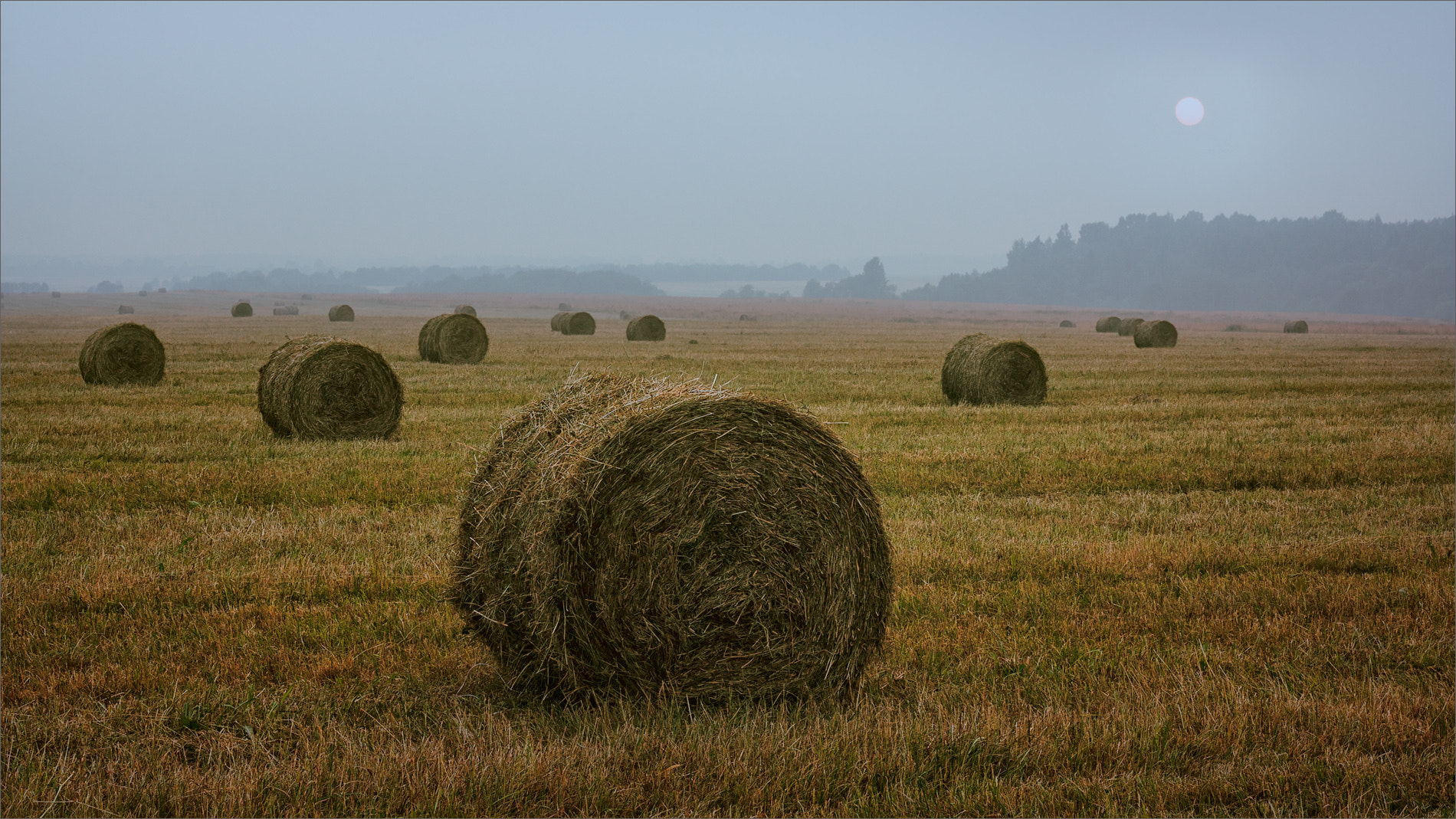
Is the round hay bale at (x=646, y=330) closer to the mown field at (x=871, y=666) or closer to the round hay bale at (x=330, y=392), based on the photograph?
the round hay bale at (x=330, y=392)

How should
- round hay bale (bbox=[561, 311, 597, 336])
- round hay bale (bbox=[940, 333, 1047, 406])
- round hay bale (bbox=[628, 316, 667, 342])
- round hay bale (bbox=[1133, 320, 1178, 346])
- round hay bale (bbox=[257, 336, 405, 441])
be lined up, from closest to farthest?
round hay bale (bbox=[257, 336, 405, 441]), round hay bale (bbox=[940, 333, 1047, 406]), round hay bale (bbox=[628, 316, 667, 342]), round hay bale (bbox=[1133, 320, 1178, 346]), round hay bale (bbox=[561, 311, 597, 336])

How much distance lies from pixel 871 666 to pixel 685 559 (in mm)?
1524

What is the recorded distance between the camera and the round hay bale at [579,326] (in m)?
53.2

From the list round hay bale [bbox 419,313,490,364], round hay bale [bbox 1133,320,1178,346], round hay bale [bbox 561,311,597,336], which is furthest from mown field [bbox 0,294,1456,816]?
round hay bale [bbox 561,311,597,336]

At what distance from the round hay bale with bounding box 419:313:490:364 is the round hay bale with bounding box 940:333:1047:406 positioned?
14550mm

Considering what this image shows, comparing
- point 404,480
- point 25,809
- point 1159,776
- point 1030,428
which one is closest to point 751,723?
point 1159,776

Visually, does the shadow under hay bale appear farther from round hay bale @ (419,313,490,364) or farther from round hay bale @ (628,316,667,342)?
round hay bale @ (419,313,490,364)

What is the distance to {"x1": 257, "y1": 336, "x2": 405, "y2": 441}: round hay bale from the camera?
51.2ft

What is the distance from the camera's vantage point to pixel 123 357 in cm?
2267

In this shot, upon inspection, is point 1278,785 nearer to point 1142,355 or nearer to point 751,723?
point 751,723

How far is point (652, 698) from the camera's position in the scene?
5.73 metres

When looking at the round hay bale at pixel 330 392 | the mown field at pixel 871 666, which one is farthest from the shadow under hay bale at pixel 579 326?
the mown field at pixel 871 666

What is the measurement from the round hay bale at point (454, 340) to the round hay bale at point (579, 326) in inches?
870

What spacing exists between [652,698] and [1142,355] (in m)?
35.4
